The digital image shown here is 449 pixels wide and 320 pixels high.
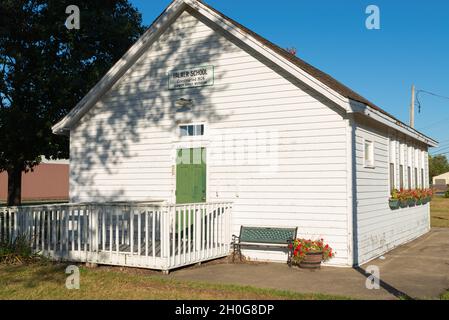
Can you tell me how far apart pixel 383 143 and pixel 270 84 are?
3.98m

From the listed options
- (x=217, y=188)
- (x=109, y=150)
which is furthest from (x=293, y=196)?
(x=109, y=150)

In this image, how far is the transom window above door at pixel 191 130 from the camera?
12.8 meters

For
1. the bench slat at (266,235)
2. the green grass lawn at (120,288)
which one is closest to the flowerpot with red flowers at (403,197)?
the bench slat at (266,235)

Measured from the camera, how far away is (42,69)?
20.6 metres

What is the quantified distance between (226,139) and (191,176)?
1.41 meters

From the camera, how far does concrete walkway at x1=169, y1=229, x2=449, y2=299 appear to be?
8.26m

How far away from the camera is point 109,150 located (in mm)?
14219

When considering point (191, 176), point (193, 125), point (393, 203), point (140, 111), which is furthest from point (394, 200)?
point (140, 111)

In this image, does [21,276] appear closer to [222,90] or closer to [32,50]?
[222,90]

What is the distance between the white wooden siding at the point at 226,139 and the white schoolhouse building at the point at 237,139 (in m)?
0.03

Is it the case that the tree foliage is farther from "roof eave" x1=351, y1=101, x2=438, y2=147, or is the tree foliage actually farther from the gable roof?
"roof eave" x1=351, y1=101, x2=438, y2=147

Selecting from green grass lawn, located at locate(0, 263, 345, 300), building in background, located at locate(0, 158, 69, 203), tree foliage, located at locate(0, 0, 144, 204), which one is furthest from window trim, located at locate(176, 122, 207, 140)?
building in background, located at locate(0, 158, 69, 203)

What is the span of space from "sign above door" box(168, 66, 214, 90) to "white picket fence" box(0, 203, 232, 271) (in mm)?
3324

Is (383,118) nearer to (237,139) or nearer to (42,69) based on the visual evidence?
(237,139)
